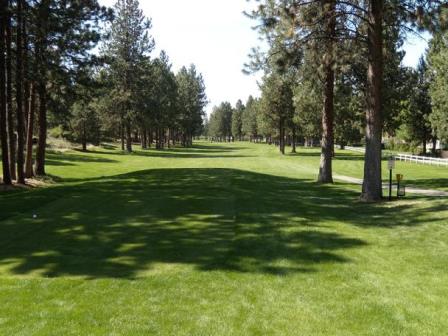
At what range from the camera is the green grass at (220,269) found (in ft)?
21.5

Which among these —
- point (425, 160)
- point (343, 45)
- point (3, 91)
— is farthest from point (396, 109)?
point (3, 91)

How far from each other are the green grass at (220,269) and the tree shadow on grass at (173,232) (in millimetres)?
40

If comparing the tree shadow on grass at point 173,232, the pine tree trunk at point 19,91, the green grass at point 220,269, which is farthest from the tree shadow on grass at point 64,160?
the green grass at point 220,269

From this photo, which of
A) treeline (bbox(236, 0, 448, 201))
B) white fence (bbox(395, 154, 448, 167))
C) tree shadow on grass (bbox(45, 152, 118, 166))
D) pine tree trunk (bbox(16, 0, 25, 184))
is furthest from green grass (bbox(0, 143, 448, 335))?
white fence (bbox(395, 154, 448, 167))

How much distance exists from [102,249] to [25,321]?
133 inches

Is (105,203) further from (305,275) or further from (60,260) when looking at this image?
(305,275)

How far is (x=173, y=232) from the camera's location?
37.1 feet

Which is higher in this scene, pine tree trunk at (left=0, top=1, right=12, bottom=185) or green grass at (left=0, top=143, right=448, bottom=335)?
pine tree trunk at (left=0, top=1, right=12, bottom=185)

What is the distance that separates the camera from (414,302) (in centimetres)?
714

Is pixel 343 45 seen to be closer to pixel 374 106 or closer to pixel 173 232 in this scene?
pixel 374 106

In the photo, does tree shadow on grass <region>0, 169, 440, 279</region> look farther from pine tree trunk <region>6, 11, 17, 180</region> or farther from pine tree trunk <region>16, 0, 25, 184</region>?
pine tree trunk <region>6, 11, 17, 180</region>

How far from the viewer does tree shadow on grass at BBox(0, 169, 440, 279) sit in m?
9.00

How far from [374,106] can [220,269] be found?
36.1ft

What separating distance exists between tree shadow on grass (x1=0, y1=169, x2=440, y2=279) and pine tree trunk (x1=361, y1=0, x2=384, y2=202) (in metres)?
1.20
